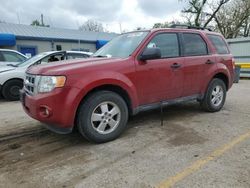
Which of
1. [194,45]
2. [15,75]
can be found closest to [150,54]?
A: [194,45]

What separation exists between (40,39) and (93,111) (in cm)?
2194

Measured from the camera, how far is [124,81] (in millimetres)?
4184

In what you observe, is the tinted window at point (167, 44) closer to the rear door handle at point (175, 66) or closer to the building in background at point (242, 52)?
the rear door handle at point (175, 66)

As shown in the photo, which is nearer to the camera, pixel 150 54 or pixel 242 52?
pixel 150 54

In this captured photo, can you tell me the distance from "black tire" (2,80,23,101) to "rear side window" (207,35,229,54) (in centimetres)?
599

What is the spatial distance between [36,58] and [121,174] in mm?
6486

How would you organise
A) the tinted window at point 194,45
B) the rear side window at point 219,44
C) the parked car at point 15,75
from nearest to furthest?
the tinted window at point 194,45
the rear side window at point 219,44
the parked car at point 15,75

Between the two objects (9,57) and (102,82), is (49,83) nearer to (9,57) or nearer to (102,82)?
(102,82)

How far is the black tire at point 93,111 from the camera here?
384cm

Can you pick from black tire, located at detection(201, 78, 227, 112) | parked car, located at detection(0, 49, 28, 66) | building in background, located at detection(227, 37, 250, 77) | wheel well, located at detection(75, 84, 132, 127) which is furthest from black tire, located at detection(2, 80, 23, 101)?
building in background, located at detection(227, 37, 250, 77)

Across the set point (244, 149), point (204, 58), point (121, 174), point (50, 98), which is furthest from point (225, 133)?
point (50, 98)

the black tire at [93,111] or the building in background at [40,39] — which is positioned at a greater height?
the building in background at [40,39]

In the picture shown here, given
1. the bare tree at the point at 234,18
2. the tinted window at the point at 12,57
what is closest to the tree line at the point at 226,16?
the bare tree at the point at 234,18

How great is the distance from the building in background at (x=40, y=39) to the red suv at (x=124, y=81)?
18980mm
